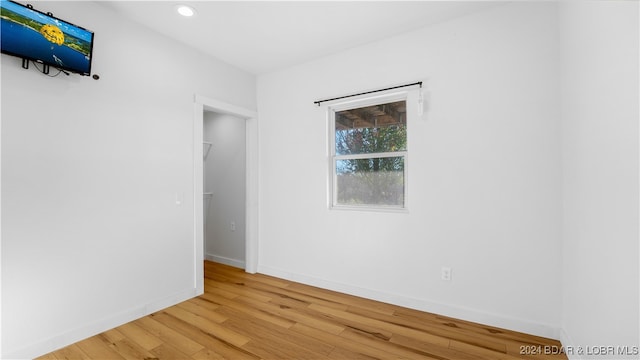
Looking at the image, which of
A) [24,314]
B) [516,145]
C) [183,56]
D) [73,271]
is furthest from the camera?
[183,56]

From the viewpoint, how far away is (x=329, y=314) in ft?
8.27

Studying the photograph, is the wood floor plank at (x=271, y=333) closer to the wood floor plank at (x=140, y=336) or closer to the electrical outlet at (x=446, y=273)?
the wood floor plank at (x=140, y=336)

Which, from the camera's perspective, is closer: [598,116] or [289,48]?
[598,116]

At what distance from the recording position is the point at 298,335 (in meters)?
2.16

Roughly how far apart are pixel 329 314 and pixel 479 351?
1176mm

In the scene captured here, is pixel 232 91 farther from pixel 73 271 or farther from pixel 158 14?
pixel 73 271

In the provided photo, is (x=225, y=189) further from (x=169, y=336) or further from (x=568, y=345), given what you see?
(x=568, y=345)

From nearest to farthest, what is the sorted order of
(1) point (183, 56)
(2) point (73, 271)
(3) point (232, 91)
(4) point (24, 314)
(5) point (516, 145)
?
1. (4) point (24, 314)
2. (2) point (73, 271)
3. (5) point (516, 145)
4. (1) point (183, 56)
5. (3) point (232, 91)

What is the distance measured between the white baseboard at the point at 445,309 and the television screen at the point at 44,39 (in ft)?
9.27

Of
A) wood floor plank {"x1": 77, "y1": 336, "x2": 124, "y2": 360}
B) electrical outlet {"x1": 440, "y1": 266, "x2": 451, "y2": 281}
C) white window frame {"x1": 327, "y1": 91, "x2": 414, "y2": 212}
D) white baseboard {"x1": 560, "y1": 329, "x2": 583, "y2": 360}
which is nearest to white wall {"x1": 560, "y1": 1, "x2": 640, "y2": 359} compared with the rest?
white baseboard {"x1": 560, "y1": 329, "x2": 583, "y2": 360}

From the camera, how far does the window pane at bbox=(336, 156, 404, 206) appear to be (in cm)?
279

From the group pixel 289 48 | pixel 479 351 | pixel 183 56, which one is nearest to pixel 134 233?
pixel 183 56

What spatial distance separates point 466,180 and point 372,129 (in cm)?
105

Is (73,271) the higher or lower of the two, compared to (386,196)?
lower
